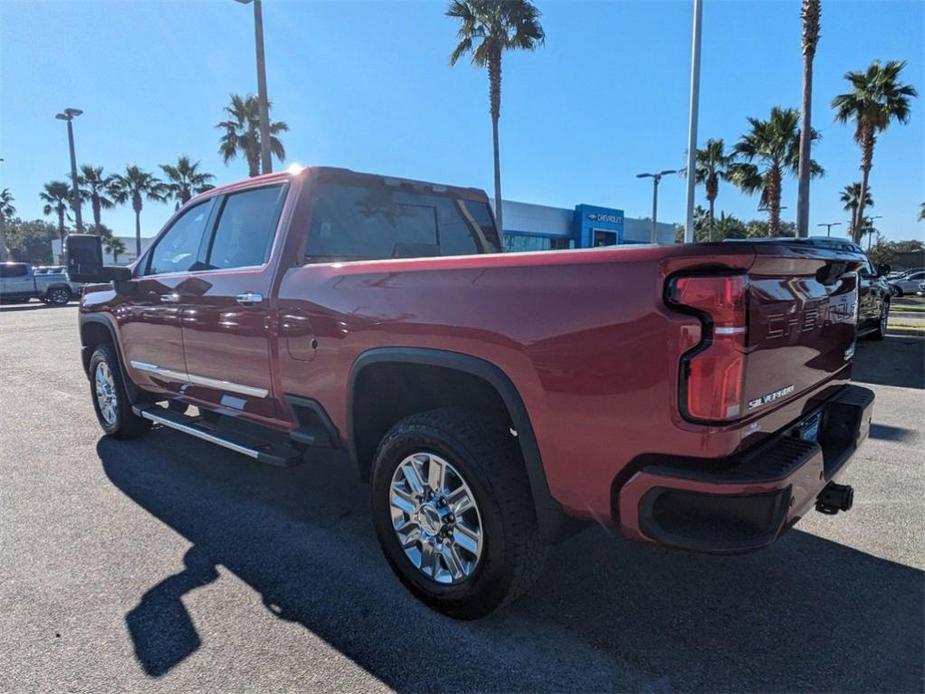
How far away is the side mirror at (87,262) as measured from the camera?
15.0ft

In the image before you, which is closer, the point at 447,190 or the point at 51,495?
the point at 51,495

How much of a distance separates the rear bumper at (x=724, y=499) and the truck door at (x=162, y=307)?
3.47 metres

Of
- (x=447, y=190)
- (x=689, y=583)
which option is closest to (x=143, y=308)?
(x=447, y=190)

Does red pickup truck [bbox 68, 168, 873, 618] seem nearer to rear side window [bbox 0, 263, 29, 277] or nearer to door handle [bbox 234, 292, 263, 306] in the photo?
door handle [bbox 234, 292, 263, 306]

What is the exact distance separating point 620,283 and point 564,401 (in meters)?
0.47

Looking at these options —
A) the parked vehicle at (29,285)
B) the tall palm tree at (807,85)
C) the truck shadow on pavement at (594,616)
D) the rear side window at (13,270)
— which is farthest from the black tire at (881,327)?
the rear side window at (13,270)

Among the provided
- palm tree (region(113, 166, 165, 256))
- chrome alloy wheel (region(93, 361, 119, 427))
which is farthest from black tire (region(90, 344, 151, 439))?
palm tree (region(113, 166, 165, 256))

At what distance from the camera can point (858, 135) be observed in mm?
24078

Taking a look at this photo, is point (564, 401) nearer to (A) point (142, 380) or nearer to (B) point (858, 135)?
(A) point (142, 380)

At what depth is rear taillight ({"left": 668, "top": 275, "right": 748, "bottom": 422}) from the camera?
187 cm

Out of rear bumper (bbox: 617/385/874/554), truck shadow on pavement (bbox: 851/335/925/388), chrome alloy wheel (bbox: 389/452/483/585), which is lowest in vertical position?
truck shadow on pavement (bbox: 851/335/925/388)

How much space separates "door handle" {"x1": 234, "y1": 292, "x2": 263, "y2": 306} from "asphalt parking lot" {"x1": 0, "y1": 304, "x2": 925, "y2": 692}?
52.7 inches

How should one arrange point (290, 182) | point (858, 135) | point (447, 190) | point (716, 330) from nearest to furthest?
point (716, 330), point (290, 182), point (447, 190), point (858, 135)

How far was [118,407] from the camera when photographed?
5281 mm
